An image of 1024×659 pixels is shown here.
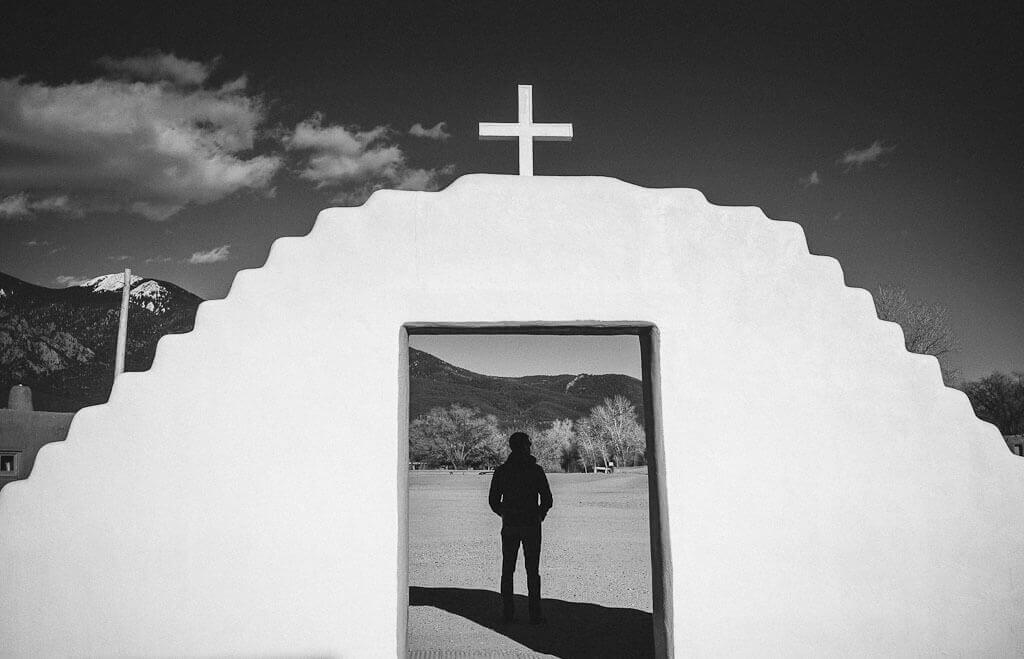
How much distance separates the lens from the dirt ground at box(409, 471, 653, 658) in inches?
Answer: 250

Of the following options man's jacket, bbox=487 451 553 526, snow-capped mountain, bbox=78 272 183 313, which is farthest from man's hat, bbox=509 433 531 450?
snow-capped mountain, bbox=78 272 183 313

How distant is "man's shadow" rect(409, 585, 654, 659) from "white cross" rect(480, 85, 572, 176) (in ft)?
13.3

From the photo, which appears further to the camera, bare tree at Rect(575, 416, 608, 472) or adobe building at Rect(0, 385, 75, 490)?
bare tree at Rect(575, 416, 608, 472)

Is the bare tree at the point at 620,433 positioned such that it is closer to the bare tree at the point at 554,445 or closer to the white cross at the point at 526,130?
the bare tree at the point at 554,445

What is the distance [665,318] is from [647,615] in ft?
13.9

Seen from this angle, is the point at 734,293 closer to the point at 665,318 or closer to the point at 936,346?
the point at 665,318

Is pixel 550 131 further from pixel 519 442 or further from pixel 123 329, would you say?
pixel 123 329

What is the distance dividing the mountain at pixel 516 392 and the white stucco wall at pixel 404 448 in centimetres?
6698

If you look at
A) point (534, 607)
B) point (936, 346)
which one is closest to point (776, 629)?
point (534, 607)

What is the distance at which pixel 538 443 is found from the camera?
52.3 meters

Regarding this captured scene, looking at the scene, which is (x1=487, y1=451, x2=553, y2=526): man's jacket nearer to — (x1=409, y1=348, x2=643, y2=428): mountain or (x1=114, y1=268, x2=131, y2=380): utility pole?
(x1=114, y1=268, x2=131, y2=380): utility pole

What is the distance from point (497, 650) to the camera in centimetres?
608

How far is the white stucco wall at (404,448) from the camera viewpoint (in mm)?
4246

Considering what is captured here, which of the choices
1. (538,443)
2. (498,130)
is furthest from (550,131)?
(538,443)
